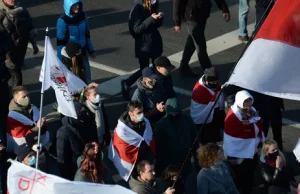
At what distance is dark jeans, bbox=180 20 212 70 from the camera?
13.1 m

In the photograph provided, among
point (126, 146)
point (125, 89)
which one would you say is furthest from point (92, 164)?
point (125, 89)

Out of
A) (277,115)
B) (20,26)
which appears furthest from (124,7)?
(277,115)

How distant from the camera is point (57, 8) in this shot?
1625cm

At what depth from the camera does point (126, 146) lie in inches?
378

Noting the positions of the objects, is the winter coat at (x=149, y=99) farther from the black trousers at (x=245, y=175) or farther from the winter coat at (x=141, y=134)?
the black trousers at (x=245, y=175)

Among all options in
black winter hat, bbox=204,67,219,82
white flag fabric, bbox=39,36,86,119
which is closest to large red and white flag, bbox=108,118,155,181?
white flag fabric, bbox=39,36,86,119

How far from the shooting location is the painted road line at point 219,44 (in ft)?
46.7

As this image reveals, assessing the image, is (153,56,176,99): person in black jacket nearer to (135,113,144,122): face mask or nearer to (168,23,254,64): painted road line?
(135,113,144,122): face mask

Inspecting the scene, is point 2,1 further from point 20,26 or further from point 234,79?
point 234,79

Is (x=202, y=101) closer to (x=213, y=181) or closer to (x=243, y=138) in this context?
(x=243, y=138)

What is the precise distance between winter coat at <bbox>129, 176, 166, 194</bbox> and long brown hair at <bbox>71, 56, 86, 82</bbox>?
8.60 feet

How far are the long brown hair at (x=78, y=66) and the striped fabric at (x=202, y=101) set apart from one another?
1519mm

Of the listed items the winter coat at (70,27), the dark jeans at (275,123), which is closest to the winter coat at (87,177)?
the dark jeans at (275,123)

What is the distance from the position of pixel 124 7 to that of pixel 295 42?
856 cm
